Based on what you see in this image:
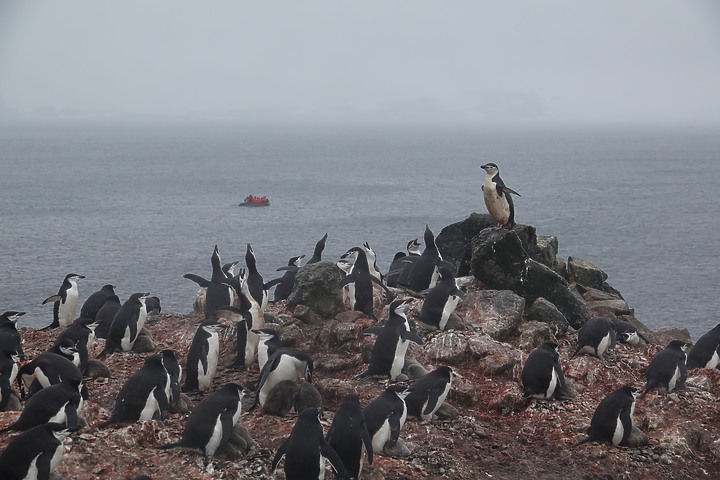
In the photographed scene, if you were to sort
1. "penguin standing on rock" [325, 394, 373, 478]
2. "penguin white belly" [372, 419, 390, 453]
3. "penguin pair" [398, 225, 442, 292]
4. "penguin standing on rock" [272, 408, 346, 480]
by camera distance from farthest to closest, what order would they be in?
1. "penguin pair" [398, 225, 442, 292]
2. "penguin white belly" [372, 419, 390, 453]
3. "penguin standing on rock" [325, 394, 373, 478]
4. "penguin standing on rock" [272, 408, 346, 480]

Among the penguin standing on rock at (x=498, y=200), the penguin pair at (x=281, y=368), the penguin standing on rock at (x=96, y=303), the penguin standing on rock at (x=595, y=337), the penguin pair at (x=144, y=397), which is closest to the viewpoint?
the penguin pair at (x=144, y=397)

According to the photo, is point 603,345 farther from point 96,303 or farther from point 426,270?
point 96,303

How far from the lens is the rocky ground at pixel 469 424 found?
10516mm

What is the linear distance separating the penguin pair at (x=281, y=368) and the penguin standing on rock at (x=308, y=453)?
265 centimetres

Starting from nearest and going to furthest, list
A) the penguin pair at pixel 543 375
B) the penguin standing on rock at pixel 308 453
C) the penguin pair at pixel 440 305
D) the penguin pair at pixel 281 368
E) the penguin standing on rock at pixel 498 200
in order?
the penguin standing on rock at pixel 308 453 < the penguin pair at pixel 281 368 < the penguin pair at pixel 543 375 < the penguin pair at pixel 440 305 < the penguin standing on rock at pixel 498 200

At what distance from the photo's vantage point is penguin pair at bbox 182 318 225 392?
1358cm

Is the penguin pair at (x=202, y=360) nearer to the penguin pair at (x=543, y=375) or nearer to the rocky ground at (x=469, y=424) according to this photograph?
the rocky ground at (x=469, y=424)

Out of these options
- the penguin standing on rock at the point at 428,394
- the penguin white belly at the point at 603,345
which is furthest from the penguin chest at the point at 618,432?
the penguin white belly at the point at 603,345

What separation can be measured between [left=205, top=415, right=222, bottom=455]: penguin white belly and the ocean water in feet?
82.1

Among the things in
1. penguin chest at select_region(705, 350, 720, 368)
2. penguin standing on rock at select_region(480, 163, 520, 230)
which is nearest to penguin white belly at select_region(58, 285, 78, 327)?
penguin standing on rock at select_region(480, 163, 520, 230)

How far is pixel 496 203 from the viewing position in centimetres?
1888

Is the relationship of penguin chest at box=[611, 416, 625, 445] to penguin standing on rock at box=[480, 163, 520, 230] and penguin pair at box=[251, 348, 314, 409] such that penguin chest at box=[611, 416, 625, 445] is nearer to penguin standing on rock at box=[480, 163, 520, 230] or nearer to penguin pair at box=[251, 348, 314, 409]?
penguin pair at box=[251, 348, 314, 409]

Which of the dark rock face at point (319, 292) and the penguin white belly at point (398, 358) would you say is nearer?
the penguin white belly at point (398, 358)

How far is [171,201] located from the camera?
3172 inches
